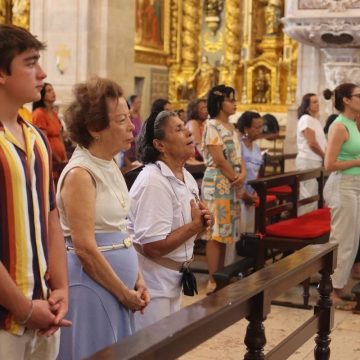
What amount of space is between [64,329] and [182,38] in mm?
16955

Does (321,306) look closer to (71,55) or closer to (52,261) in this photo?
(52,261)

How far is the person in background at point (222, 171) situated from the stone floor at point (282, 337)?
539mm

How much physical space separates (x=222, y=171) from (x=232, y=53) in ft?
41.2

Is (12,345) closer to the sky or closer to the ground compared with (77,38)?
closer to the ground

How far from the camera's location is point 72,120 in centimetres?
335

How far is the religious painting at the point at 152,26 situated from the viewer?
18.5 meters

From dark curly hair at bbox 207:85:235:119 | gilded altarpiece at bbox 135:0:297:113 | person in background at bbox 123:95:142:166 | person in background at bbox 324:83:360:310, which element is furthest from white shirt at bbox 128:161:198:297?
gilded altarpiece at bbox 135:0:297:113

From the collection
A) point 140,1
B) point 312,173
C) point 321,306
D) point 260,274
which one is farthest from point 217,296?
point 140,1

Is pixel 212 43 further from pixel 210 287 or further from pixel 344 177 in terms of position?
pixel 344 177

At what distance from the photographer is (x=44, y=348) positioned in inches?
109

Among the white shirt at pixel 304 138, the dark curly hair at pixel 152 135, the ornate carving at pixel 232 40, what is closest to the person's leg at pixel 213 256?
the white shirt at pixel 304 138

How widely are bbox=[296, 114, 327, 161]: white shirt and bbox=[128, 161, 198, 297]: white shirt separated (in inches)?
216

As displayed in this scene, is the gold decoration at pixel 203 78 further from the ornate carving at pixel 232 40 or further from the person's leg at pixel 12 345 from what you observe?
the person's leg at pixel 12 345

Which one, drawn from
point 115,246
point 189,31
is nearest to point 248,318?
point 115,246
